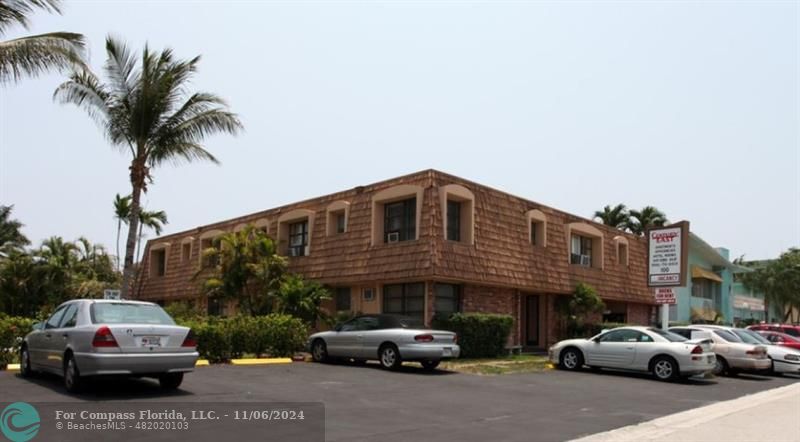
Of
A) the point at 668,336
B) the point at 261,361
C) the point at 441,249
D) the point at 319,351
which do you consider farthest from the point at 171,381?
the point at 668,336

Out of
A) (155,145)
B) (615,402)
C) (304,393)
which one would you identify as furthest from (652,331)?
(155,145)

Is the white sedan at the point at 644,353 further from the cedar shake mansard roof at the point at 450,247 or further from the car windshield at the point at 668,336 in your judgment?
the cedar shake mansard roof at the point at 450,247

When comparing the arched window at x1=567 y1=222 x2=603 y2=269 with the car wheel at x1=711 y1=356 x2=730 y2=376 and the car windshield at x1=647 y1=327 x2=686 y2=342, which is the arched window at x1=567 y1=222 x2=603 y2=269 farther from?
the car windshield at x1=647 y1=327 x2=686 y2=342


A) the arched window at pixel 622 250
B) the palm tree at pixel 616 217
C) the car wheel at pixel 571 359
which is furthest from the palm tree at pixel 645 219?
the car wheel at pixel 571 359

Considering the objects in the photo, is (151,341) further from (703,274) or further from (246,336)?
(703,274)

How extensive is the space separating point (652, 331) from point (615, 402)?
19.1 feet

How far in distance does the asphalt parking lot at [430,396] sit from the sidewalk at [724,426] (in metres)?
0.37

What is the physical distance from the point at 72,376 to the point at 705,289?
154 ft

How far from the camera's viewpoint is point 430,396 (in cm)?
1280

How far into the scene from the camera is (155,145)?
22734 millimetres

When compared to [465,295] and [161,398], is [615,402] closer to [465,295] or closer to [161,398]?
[161,398]

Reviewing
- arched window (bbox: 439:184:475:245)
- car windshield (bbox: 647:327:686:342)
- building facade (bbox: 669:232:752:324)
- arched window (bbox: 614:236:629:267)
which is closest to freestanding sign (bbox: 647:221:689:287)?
car windshield (bbox: 647:327:686:342)

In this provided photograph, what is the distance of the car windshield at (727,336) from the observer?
2069 cm

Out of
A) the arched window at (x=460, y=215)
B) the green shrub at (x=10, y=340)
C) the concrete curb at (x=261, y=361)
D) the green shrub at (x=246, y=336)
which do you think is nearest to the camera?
the green shrub at (x=10, y=340)
